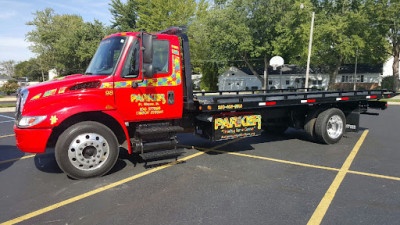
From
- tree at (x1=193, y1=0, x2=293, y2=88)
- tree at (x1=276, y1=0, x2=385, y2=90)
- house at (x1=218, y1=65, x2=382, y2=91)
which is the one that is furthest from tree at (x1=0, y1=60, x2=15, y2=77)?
tree at (x1=276, y1=0, x2=385, y2=90)

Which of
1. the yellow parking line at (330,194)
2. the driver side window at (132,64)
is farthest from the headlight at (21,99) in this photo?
the yellow parking line at (330,194)

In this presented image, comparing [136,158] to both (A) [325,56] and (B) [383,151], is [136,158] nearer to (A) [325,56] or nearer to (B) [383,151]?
(B) [383,151]

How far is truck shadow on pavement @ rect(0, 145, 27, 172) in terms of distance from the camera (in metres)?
5.80

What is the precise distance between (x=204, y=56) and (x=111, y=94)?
A: 4115 centimetres

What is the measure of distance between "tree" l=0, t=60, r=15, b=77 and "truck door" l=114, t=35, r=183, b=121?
124m

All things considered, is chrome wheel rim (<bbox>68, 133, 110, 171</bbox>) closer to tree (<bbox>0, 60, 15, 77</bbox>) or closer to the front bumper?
the front bumper

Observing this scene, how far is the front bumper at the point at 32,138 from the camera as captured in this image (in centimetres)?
440

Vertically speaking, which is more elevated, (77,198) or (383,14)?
(383,14)

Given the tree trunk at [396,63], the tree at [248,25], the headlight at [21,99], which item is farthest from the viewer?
the tree trunk at [396,63]

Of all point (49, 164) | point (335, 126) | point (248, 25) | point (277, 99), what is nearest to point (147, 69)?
point (49, 164)

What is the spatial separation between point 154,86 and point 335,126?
5.34m

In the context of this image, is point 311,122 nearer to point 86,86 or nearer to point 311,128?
point 311,128

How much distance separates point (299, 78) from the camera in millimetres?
47281

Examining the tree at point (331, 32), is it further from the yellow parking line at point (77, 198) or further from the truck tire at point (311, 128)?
the yellow parking line at point (77, 198)
